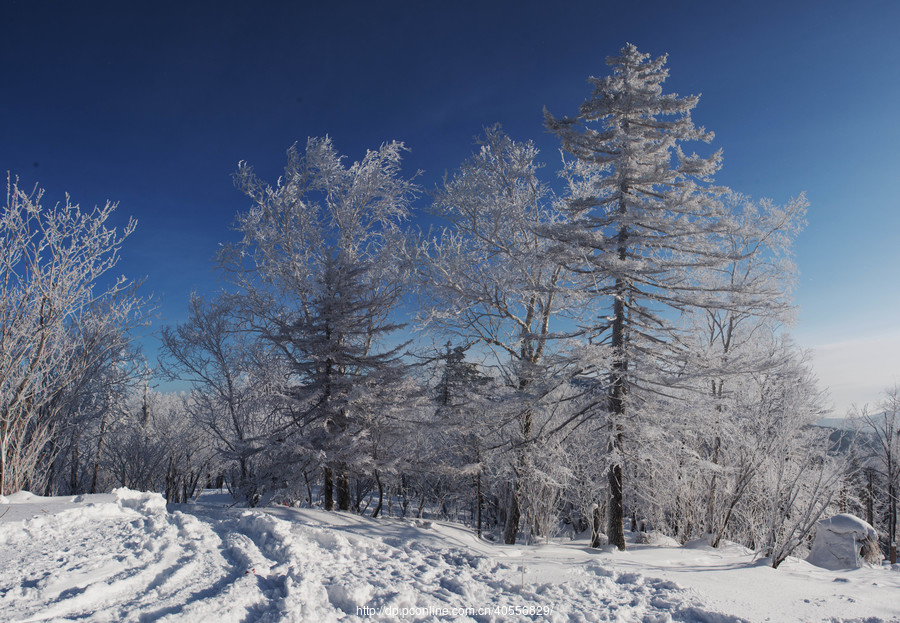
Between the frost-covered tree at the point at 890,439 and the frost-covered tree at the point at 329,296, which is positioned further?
the frost-covered tree at the point at 890,439

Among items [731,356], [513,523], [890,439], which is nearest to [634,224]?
[731,356]

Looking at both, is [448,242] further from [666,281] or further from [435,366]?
[666,281]

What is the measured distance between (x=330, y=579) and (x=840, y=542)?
1241 cm

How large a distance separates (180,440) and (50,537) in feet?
62.0

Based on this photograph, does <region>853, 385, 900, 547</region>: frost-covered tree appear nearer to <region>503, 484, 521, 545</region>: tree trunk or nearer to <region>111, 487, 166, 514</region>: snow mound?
<region>503, 484, 521, 545</region>: tree trunk

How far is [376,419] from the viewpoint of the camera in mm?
11539

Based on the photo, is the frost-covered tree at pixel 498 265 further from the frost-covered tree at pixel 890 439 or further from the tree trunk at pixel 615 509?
the frost-covered tree at pixel 890 439

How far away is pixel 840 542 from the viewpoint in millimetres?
10453

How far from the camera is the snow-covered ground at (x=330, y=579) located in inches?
151

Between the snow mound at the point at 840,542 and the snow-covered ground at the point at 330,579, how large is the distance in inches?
185

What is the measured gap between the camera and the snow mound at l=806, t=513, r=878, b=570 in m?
10.2

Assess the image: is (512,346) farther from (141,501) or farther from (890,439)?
(890,439)

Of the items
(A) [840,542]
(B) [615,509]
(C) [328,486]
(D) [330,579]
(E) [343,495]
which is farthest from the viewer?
(E) [343,495]

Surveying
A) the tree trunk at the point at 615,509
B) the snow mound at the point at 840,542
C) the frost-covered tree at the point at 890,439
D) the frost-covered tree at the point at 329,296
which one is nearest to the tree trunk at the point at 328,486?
the frost-covered tree at the point at 329,296
